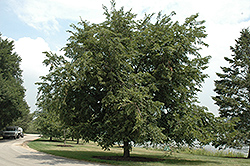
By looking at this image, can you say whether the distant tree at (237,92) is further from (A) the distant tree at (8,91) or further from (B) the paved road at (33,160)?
(A) the distant tree at (8,91)

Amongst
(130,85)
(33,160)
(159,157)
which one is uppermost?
(130,85)

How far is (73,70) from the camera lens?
44.8ft

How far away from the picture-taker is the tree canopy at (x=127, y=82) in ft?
44.3

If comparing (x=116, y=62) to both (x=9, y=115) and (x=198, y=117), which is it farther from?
(x=9, y=115)

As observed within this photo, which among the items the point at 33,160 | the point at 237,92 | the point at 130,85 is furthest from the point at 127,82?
the point at 237,92

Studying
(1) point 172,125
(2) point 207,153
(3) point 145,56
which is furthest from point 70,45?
(2) point 207,153

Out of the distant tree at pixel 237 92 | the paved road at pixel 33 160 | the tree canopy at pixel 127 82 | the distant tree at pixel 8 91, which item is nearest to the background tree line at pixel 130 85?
the tree canopy at pixel 127 82

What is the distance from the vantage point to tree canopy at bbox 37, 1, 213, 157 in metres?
13.5

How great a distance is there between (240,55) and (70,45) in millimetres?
21215

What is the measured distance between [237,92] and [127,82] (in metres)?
17.9

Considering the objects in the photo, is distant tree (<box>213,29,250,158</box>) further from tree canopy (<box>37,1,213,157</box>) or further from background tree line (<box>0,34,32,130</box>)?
background tree line (<box>0,34,32,130</box>)

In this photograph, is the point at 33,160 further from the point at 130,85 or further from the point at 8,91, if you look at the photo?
the point at 8,91

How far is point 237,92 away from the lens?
26312 millimetres

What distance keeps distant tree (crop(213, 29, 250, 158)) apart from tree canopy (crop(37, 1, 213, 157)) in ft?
33.1
